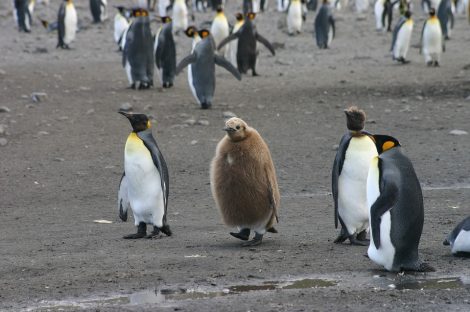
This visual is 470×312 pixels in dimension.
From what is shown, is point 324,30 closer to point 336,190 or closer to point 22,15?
point 22,15

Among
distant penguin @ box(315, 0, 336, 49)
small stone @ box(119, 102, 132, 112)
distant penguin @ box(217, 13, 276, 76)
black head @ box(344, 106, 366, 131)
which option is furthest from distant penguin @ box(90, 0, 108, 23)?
black head @ box(344, 106, 366, 131)

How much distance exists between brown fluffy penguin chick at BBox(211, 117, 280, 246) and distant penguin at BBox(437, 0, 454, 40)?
54.8ft

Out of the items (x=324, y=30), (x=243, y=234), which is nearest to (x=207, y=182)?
(x=243, y=234)

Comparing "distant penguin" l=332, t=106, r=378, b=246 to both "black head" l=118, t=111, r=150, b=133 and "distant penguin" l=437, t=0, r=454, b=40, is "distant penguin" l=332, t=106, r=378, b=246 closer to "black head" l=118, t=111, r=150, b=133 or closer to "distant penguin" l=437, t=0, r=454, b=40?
"black head" l=118, t=111, r=150, b=133

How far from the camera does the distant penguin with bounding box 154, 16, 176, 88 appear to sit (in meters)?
15.1

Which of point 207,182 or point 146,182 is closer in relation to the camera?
point 146,182

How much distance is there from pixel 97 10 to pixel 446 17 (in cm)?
842

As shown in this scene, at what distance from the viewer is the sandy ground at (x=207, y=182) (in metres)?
5.07

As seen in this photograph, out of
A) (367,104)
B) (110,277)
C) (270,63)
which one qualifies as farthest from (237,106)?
(110,277)

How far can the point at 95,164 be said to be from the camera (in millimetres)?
9867

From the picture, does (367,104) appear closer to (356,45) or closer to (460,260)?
(460,260)

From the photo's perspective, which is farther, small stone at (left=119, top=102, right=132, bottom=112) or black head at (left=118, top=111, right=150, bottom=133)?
small stone at (left=119, top=102, right=132, bottom=112)

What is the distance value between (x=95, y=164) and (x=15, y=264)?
162 inches

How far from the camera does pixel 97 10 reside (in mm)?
25266
